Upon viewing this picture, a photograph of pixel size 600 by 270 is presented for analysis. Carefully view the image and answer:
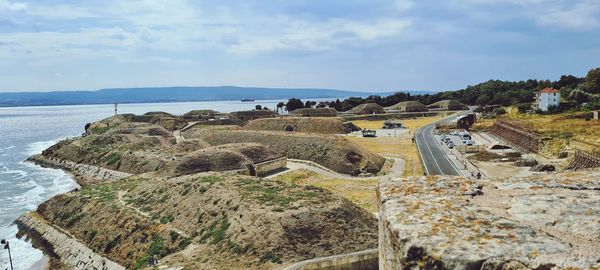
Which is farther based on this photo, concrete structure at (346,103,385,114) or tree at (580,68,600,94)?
concrete structure at (346,103,385,114)

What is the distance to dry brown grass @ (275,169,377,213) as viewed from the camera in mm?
33531

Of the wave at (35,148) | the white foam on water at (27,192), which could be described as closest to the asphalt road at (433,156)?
the white foam on water at (27,192)

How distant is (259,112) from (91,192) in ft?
268

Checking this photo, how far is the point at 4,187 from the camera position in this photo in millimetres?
49062

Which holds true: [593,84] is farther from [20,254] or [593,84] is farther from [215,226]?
[20,254]

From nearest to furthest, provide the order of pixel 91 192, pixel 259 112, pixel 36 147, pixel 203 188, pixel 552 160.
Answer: pixel 203 188
pixel 91 192
pixel 552 160
pixel 36 147
pixel 259 112

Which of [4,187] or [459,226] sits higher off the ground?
[459,226]

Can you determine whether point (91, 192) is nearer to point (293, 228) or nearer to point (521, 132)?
point (293, 228)

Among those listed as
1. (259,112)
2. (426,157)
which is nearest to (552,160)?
(426,157)

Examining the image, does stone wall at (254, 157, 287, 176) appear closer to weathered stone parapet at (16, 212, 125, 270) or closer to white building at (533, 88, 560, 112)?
weathered stone parapet at (16, 212, 125, 270)

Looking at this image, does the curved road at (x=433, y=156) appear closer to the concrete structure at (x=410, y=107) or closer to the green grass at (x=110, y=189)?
the green grass at (x=110, y=189)

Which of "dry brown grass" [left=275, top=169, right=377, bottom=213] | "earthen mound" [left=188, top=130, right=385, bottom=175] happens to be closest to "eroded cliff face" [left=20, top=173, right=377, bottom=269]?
"dry brown grass" [left=275, top=169, right=377, bottom=213]

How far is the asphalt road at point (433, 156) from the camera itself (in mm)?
42713

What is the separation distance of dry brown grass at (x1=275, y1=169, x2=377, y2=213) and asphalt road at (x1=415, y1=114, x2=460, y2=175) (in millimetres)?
5974
